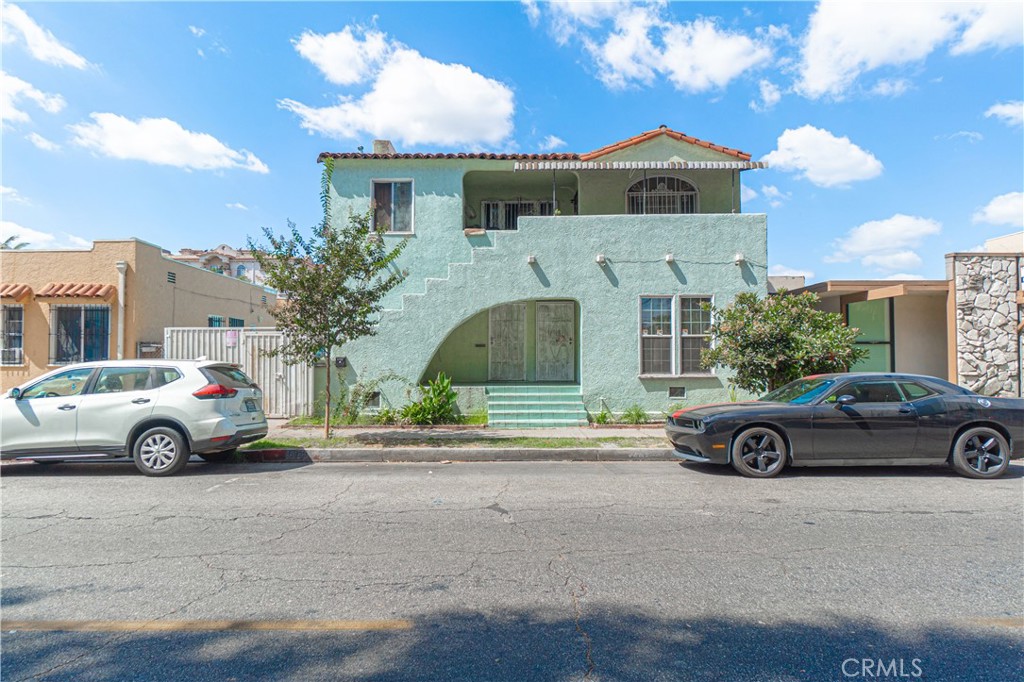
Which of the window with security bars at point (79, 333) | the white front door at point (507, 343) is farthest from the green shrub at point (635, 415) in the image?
the window with security bars at point (79, 333)

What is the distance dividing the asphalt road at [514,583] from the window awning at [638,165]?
26.2 feet

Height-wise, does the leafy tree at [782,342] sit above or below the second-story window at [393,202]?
below

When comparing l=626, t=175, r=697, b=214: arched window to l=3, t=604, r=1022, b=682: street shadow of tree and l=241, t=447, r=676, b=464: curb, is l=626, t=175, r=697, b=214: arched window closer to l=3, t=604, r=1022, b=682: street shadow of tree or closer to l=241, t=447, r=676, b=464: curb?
l=241, t=447, r=676, b=464: curb

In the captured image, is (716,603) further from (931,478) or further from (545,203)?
(545,203)

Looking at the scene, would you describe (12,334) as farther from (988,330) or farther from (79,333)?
(988,330)

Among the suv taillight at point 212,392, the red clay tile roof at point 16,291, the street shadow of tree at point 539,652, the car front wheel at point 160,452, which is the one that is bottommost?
the street shadow of tree at point 539,652

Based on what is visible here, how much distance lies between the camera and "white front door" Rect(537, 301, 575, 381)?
47.7 ft

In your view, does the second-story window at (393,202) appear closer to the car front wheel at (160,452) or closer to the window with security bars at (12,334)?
the car front wheel at (160,452)

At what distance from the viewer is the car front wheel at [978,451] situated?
7504 millimetres

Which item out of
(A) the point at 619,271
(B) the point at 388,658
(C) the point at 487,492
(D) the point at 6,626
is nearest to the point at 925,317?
(A) the point at 619,271

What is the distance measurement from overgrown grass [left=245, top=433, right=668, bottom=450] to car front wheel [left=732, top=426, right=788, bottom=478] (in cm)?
209

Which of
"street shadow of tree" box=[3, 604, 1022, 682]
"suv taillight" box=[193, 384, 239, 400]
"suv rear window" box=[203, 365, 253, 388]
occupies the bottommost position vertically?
"street shadow of tree" box=[3, 604, 1022, 682]

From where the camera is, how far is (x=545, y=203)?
15602 mm

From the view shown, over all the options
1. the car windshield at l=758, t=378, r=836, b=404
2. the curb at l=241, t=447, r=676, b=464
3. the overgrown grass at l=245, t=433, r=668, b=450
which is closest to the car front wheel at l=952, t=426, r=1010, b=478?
the car windshield at l=758, t=378, r=836, b=404
